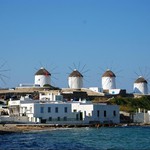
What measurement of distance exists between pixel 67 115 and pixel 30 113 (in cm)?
504

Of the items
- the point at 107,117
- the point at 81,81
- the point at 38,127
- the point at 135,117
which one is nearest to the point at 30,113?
the point at 38,127

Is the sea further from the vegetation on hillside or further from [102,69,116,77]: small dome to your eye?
[102,69,116,77]: small dome

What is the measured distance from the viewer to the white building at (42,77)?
284 ft

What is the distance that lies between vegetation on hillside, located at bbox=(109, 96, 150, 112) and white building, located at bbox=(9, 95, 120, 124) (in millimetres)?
10756

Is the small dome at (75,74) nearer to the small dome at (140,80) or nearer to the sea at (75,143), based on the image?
the small dome at (140,80)

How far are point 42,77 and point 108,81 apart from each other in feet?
41.8

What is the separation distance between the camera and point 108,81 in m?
89.8

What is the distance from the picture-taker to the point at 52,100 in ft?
200

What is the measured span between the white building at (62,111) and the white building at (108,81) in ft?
91.5

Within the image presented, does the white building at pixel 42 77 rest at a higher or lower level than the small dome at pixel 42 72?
lower

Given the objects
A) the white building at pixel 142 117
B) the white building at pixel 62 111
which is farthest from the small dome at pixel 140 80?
the white building at pixel 62 111

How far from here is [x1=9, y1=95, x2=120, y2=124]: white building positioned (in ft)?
183

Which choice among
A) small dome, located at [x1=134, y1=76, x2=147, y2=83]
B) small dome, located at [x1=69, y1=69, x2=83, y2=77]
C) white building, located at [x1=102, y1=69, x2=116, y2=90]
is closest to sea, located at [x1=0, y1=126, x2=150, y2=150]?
small dome, located at [x1=69, y1=69, x2=83, y2=77]

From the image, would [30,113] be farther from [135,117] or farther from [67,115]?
[135,117]
